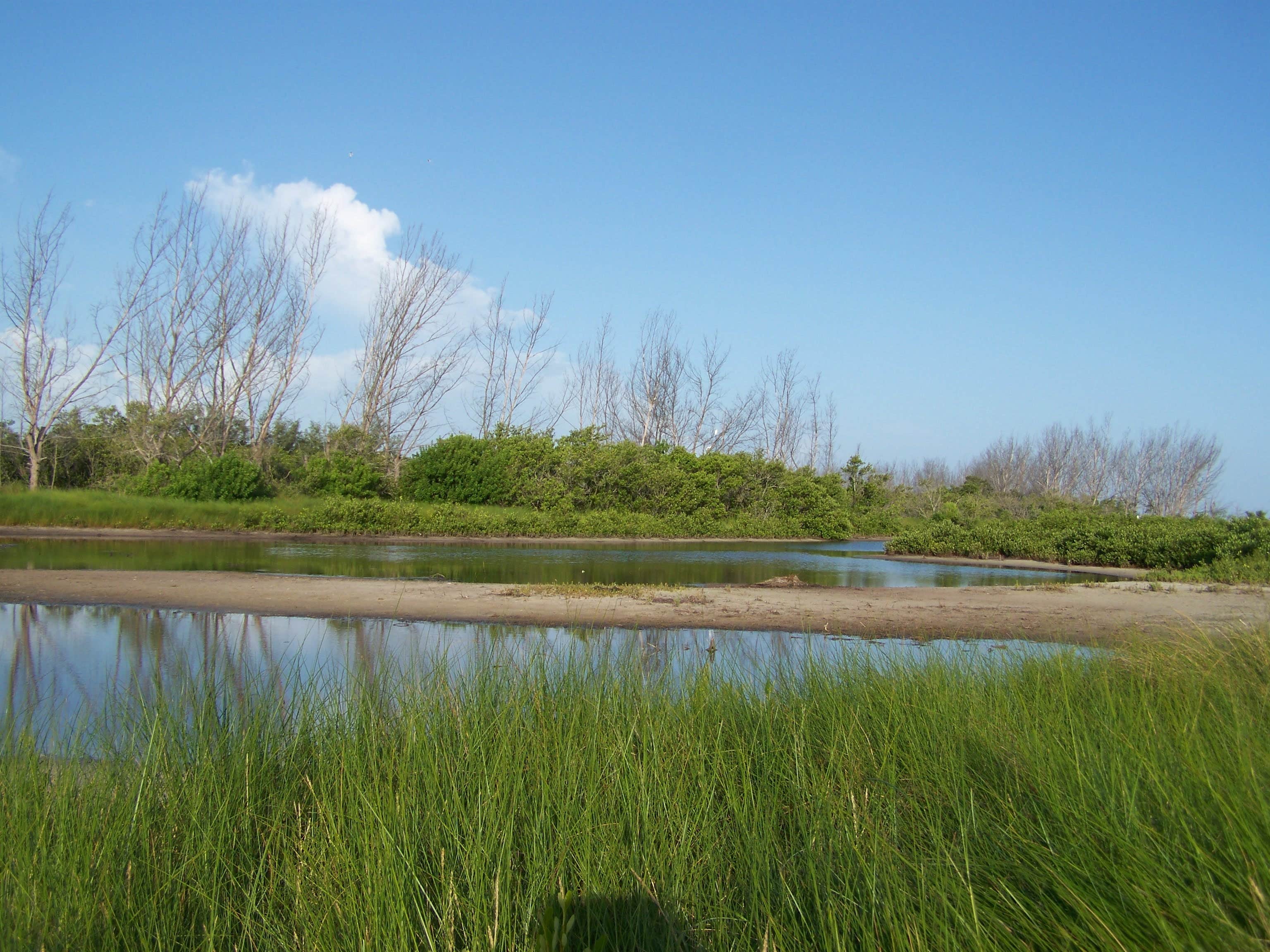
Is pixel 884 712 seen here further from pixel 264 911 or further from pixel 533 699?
pixel 264 911

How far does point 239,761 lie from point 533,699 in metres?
1.15

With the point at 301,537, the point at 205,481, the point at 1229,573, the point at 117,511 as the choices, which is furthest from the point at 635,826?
the point at 205,481

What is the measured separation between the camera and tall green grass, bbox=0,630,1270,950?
188 centimetres

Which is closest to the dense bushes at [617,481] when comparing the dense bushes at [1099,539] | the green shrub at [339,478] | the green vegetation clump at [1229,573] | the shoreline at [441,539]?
the green shrub at [339,478]

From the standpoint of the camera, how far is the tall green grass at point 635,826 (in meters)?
1.88

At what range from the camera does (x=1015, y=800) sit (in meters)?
2.53

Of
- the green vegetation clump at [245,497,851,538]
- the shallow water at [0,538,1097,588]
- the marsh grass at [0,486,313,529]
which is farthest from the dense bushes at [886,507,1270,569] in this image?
the marsh grass at [0,486,313,529]

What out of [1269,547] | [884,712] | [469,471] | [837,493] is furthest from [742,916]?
[837,493]

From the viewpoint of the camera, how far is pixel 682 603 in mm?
11852

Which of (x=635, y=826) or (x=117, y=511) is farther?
(x=117, y=511)

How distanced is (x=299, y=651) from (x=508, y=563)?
16.2 m

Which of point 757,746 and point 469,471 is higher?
point 469,471

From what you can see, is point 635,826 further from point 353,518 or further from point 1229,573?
point 353,518

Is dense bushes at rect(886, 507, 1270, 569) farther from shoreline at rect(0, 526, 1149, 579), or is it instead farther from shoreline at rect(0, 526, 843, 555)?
shoreline at rect(0, 526, 843, 555)
